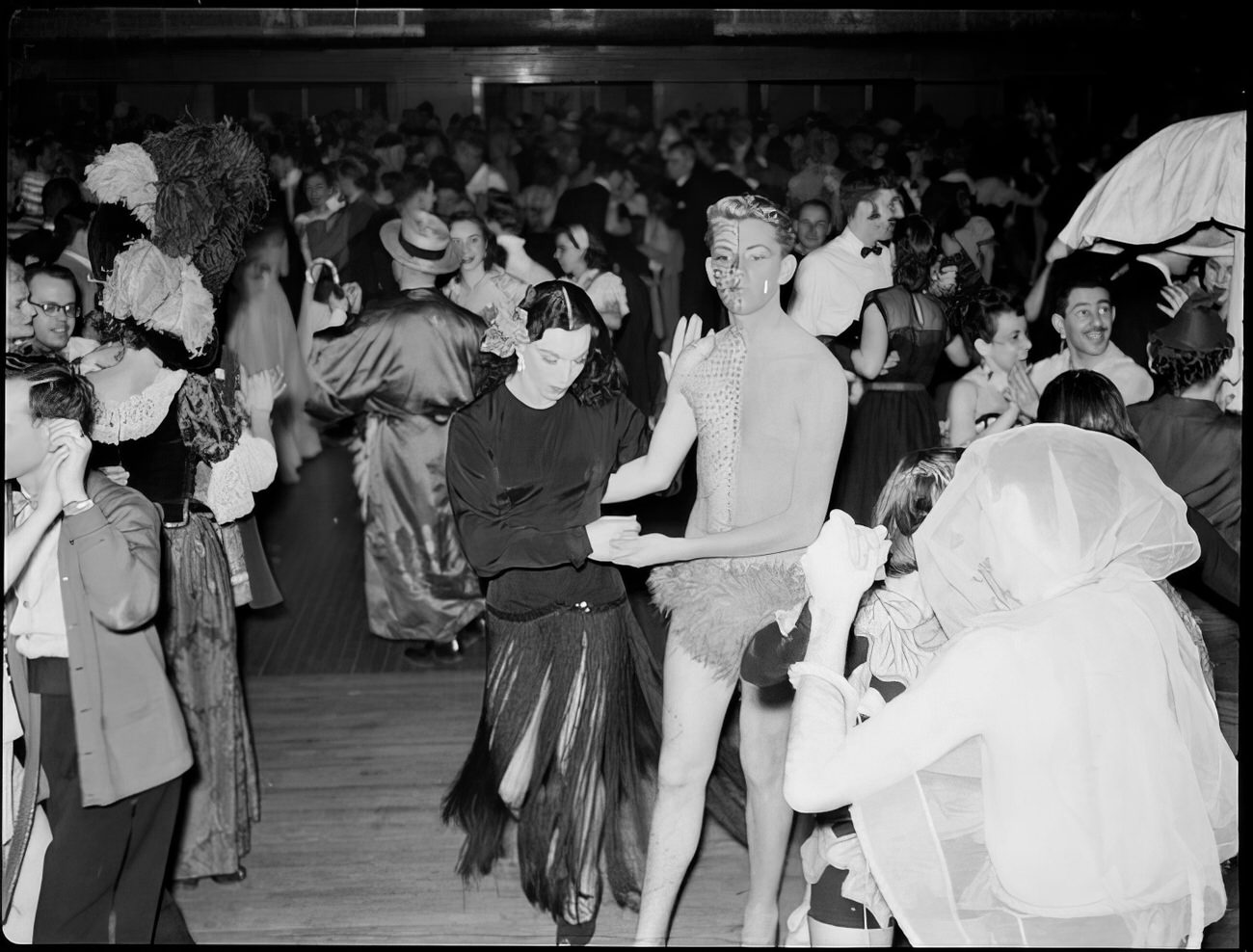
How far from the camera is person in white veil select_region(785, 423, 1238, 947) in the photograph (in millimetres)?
2264

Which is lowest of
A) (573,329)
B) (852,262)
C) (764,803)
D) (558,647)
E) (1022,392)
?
(764,803)

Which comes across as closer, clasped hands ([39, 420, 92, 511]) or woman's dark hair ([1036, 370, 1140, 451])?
clasped hands ([39, 420, 92, 511])

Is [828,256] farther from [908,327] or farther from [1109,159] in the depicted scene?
[1109,159]

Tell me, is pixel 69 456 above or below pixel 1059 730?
above

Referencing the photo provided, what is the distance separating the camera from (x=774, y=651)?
112 inches

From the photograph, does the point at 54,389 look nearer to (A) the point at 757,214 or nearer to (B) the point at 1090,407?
(A) the point at 757,214

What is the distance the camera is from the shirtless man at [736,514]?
3.24 meters

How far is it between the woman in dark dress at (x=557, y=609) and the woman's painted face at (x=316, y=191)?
1948 millimetres

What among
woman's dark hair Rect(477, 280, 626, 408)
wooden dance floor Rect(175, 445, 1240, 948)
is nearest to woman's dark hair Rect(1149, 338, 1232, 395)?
→ wooden dance floor Rect(175, 445, 1240, 948)

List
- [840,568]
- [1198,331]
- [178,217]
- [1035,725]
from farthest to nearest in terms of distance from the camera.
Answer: [1198,331] < [178,217] < [840,568] < [1035,725]

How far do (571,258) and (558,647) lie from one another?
1.24 meters

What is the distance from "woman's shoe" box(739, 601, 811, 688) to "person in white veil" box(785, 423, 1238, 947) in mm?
312

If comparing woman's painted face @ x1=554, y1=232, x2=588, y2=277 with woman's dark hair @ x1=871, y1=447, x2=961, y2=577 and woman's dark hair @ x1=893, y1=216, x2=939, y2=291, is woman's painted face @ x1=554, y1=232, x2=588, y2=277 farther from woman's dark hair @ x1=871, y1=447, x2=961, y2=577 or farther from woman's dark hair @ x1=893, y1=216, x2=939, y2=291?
woman's dark hair @ x1=871, y1=447, x2=961, y2=577

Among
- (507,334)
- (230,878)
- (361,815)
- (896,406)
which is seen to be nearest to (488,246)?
(507,334)
